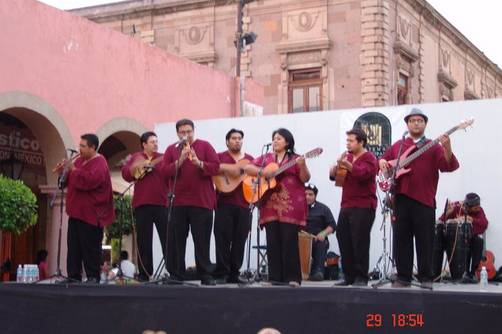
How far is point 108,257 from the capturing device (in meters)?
17.8

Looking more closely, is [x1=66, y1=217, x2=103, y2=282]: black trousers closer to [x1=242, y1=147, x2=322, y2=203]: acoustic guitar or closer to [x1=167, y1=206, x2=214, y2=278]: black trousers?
[x1=167, y1=206, x2=214, y2=278]: black trousers

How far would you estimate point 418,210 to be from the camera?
271 inches

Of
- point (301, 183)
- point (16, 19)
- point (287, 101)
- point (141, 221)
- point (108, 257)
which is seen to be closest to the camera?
point (301, 183)

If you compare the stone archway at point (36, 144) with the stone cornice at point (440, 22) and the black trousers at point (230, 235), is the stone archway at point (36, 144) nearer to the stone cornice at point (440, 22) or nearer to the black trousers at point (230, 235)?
the black trousers at point (230, 235)

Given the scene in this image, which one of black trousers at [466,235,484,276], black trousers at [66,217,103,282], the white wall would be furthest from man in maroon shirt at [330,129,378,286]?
the white wall

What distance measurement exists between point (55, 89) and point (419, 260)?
27.3 ft

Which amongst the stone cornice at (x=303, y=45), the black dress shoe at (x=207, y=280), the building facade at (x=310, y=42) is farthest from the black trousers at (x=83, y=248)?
the stone cornice at (x=303, y=45)

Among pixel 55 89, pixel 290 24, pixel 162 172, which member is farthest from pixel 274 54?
pixel 162 172

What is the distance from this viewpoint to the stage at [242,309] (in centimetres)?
584

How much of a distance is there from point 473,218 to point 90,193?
487 centimetres

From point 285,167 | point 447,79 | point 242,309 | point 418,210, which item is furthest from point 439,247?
point 447,79

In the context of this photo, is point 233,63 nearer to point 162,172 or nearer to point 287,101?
point 287,101

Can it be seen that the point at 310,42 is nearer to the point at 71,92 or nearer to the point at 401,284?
the point at 71,92

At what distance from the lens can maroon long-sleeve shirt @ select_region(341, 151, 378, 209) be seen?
725cm
